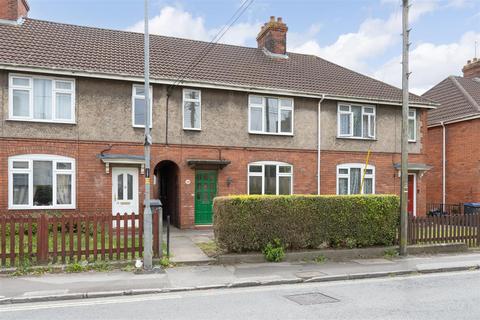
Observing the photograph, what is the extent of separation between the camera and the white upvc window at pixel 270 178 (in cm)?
1666

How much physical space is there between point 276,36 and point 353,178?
27.3 ft

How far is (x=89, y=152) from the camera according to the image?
14391mm

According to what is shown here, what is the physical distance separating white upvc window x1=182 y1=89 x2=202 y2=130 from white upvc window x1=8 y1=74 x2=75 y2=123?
13.3 ft

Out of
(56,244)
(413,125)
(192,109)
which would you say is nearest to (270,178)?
(192,109)

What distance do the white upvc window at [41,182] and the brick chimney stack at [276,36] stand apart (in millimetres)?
11717

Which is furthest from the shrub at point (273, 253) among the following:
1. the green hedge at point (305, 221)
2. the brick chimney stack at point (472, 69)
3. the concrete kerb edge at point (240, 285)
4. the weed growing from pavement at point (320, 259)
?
the brick chimney stack at point (472, 69)

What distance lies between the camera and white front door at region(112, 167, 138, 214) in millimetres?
14883

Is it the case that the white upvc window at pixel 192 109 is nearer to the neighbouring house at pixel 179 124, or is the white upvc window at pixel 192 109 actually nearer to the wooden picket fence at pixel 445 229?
the neighbouring house at pixel 179 124

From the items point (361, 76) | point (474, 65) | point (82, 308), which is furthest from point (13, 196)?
point (474, 65)

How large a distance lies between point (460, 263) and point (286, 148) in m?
8.44

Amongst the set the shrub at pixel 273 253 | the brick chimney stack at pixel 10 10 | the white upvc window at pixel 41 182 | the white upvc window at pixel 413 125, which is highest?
the brick chimney stack at pixel 10 10

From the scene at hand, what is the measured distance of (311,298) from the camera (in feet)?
23.0

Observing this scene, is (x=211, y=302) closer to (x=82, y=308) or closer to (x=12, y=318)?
(x=82, y=308)

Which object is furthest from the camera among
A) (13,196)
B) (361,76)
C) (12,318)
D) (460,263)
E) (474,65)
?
(474,65)
